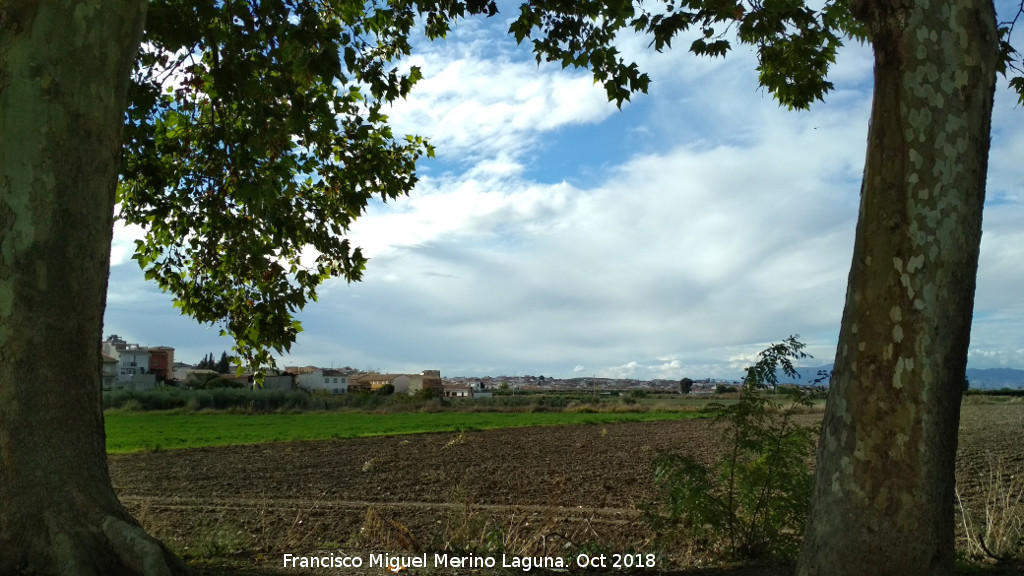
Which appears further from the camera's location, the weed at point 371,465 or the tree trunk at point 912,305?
the weed at point 371,465

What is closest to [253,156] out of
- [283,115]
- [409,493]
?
[283,115]

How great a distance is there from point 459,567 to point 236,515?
289 inches

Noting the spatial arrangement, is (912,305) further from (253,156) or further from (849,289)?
(253,156)

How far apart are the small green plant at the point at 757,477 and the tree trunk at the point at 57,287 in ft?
14.5

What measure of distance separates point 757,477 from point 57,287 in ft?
19.4

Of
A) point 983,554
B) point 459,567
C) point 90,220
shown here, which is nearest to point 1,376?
point 90,220

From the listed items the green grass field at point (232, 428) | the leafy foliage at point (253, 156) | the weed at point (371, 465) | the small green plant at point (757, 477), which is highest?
the leafy foliage at point (253, 156)

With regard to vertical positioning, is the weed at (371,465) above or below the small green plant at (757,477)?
below

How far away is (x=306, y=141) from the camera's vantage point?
326 inches

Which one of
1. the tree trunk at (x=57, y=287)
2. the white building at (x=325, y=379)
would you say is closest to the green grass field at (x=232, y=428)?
the tree trunk at (x=57, y=287)

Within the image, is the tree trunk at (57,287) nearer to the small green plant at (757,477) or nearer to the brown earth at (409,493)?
the brown earth at (409,493)

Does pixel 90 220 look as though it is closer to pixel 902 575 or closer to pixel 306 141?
pixel 306 141

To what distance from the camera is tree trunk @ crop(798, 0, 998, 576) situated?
353 cm

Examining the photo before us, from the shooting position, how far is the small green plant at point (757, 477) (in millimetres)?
6570
